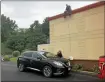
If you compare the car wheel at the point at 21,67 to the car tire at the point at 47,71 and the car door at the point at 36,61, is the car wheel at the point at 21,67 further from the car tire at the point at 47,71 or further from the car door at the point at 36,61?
the car tire at the point at 47,71

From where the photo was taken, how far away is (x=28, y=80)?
42.3 feet

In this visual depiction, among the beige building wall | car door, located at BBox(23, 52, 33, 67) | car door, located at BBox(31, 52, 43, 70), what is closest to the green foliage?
the beige building wall

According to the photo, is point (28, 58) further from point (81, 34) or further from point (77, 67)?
point (81, 34)

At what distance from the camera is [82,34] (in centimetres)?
1720

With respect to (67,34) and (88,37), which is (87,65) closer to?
(88,37)

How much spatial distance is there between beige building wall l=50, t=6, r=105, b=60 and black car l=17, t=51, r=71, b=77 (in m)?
2.48

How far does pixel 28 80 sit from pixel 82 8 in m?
7.14

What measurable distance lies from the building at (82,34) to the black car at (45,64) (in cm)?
242

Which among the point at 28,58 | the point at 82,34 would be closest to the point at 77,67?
the point at 82,34

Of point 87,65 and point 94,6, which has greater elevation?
point 94,6

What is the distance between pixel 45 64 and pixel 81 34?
4.23 metres

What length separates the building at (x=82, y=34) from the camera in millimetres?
15812

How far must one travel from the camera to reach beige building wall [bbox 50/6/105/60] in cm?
1585

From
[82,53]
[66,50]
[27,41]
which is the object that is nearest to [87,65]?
[82,53]
